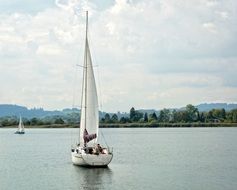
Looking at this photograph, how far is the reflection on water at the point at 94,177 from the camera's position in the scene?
46.9 m

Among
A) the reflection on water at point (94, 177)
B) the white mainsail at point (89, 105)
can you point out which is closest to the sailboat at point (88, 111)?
the white mainsail at point (89, 105)

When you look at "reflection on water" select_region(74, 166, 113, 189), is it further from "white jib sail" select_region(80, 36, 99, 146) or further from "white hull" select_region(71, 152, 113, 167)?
"white jib sail" select_region(80, 36, 99, 146)

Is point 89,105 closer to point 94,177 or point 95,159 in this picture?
point 95,159

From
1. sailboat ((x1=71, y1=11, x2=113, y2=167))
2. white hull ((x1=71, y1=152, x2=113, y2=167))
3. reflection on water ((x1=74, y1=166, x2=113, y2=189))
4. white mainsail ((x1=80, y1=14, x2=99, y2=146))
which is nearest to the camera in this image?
reflection on water ((x1=74, y1=166, x2=113, y2=189))

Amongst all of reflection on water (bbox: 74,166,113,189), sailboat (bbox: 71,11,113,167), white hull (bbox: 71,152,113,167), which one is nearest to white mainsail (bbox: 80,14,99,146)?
sailboat (bbox: 71,11,113,167)

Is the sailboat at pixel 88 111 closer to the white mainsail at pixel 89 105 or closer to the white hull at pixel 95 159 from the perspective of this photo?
the white mainsail at pixel 89 105

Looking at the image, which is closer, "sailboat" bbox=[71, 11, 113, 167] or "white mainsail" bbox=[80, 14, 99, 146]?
"sailboat" bbox=[71, 11, 113, 167]

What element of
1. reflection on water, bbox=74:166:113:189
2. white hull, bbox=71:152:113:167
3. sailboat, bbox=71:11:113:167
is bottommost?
reflection on water, bbox=74:166:113:189

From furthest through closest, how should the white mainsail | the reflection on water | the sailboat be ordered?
the white mainsail
the sailboat
the reflection on water

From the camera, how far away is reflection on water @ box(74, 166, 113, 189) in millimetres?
46916

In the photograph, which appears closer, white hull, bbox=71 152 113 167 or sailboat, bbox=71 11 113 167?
white hull, bbox=71 152 113 167

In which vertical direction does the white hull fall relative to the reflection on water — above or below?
above

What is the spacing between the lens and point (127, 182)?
48.2 metres

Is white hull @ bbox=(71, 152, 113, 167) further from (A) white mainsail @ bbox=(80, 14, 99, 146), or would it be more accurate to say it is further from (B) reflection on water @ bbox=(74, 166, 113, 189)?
(A) white mainsail @ bbox=(80, 14, 99, 146)
